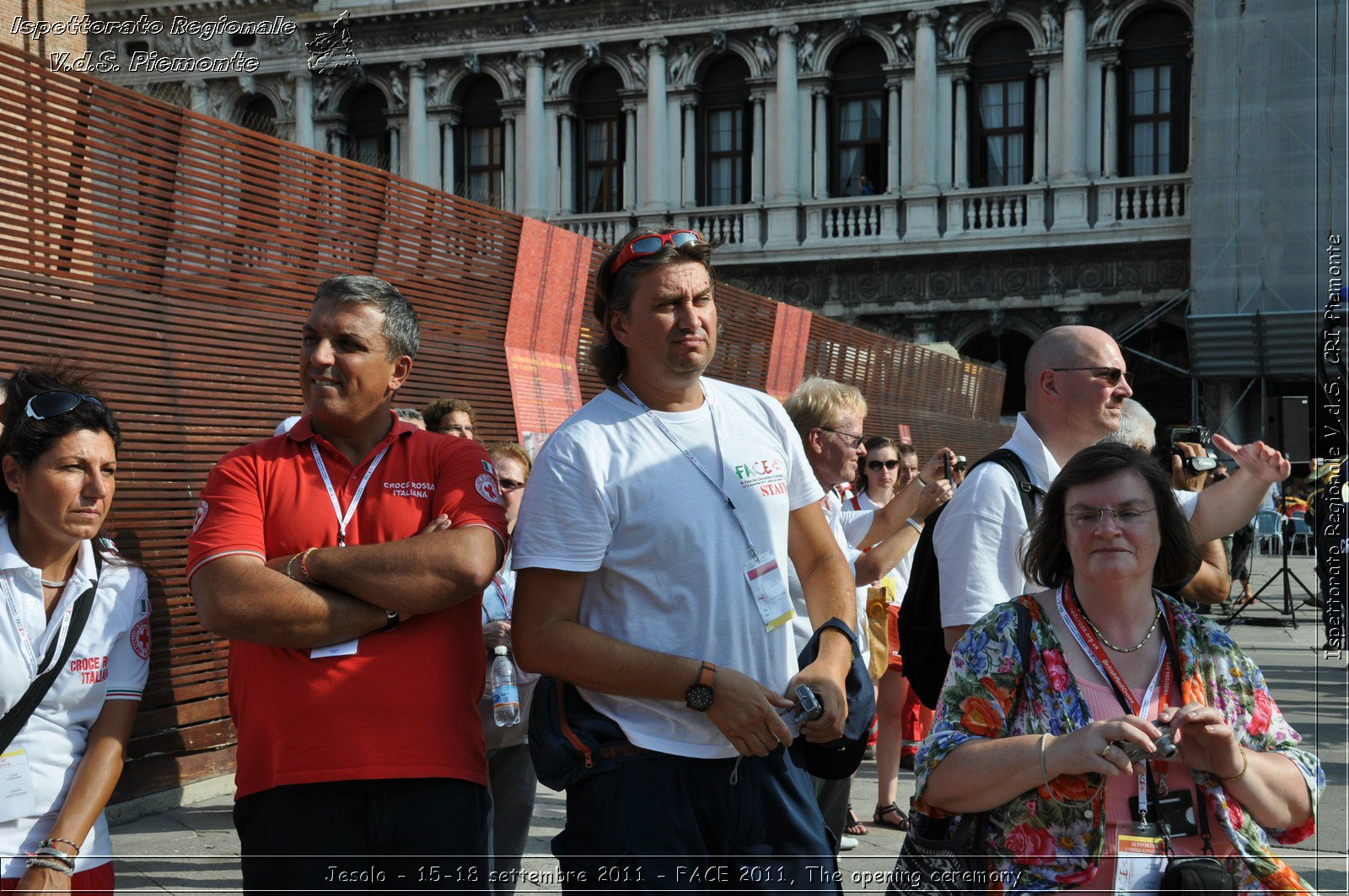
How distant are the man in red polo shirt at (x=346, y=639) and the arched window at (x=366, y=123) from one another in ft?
106

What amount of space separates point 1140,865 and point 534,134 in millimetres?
31072

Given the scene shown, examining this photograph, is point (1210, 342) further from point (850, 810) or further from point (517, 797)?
point (517, 797)

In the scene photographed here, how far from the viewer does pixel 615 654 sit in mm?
2512

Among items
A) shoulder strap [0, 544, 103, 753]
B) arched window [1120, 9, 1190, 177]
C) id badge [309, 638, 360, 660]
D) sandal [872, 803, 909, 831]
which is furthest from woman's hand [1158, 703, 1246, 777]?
arched window [1120, 9, 1190, 177]

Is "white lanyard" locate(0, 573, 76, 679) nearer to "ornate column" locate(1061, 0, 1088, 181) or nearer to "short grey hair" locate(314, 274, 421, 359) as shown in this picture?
"short grey hair" locate(314, 274, 421, 359)

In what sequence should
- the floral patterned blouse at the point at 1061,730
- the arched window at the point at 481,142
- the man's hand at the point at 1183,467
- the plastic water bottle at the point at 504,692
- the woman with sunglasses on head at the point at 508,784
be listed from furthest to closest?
1. the arched window at the point at 481,142
2. the man's hand at the point at 1183,467
3. the woman with sunglasses on head at the point at 508,784
4. the plastic water bottle at the point at 504,692
5. the floral patterned blouse at the point at 1061,730

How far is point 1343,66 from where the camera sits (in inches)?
901

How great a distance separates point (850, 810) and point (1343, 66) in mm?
21704

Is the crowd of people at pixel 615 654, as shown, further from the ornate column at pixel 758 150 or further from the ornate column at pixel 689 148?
the ornate column at pixel 689 148

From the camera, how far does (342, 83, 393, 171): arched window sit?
111 feet

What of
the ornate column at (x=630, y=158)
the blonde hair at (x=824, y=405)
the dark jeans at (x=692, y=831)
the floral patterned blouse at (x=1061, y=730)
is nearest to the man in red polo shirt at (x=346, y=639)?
the dark jeans at (x=692, y=831)

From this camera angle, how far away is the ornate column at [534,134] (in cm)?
3188

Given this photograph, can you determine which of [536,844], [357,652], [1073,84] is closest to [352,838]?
[357,652]

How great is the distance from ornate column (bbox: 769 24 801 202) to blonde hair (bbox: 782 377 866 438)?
25.9m
